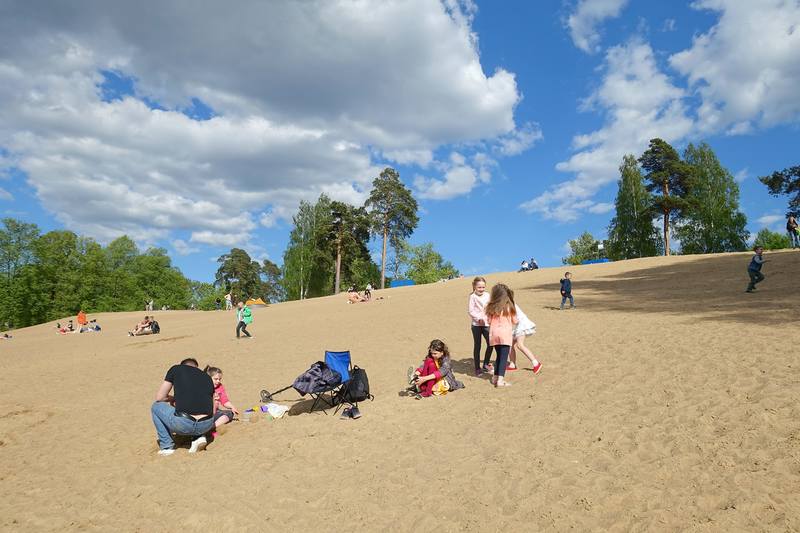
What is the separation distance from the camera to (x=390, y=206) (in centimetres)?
6150

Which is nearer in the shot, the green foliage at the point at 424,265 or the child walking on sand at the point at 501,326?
the child walking on sand at the point at 501,326

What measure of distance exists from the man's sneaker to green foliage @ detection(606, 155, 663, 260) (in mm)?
61953

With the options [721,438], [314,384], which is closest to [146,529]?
[314,384]

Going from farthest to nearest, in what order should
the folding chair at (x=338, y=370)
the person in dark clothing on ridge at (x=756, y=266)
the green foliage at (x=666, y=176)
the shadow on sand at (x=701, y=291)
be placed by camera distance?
1. the green foliage at (x=666, y=176)
2. the person in dark clothing on ridge at (x=756, y=266)
3. the shadow on sand at (x=701, y=291)
4. the folding chair at (x=338, y=370)

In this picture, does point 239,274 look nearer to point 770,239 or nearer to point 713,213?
point 713,213

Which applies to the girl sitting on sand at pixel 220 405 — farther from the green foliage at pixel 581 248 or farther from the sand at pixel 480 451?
the green foliage at pixel 581 248

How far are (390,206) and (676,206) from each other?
3303 centimetres

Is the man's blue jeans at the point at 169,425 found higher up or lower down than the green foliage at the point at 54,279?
lower down

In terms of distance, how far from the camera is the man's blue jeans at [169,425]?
23.1 feet

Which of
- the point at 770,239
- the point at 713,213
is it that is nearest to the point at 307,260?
the point at 713,213

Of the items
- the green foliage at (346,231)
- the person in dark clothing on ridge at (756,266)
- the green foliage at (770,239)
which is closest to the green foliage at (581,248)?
the green foliage at (770,239)

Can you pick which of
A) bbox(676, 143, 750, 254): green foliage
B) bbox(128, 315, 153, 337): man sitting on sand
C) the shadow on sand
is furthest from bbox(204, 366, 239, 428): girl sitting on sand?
bbox(676, 143, 750, 254): green foliage

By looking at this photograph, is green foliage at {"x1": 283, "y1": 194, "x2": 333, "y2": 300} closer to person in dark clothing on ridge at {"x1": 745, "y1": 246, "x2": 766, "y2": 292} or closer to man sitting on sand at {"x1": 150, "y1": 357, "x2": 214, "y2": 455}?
person in dark clothing on ridge at {"x1": 745, "y1": 246, "x2": 766, "y2": 292}

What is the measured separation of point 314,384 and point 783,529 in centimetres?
672
